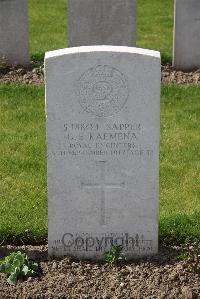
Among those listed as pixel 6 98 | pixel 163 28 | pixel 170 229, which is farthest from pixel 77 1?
pixel 170 229

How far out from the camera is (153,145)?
549 cm

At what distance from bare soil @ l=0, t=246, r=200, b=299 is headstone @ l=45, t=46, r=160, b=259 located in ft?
0.41

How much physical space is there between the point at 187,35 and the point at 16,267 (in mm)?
5625

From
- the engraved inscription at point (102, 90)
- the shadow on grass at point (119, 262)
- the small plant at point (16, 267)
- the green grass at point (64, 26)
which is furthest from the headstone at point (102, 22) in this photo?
the small plant at point (16, 267)

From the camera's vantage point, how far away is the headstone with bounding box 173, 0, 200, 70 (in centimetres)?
→ 1013

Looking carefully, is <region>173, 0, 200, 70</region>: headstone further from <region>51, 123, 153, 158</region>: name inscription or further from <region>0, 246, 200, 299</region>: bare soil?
<region>0, 246, 200, 299</region>: bare soil

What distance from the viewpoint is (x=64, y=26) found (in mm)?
13141

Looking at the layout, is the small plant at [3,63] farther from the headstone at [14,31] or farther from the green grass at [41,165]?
the green grass at [41,165]

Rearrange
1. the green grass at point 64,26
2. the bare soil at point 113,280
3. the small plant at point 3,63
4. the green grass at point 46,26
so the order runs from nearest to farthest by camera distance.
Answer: the bare soil at point 113,280, the small plant at point 3,63, the green grass at point 46,26, the green grass at point 64,26

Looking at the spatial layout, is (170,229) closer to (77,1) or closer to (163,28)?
(77,1)

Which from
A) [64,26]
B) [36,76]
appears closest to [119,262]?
[36,76]

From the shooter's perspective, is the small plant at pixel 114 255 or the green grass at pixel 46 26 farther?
the green grass at pixel 46 26

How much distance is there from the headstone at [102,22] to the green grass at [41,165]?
1.05 m

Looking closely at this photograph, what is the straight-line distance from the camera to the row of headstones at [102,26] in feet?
33.2
